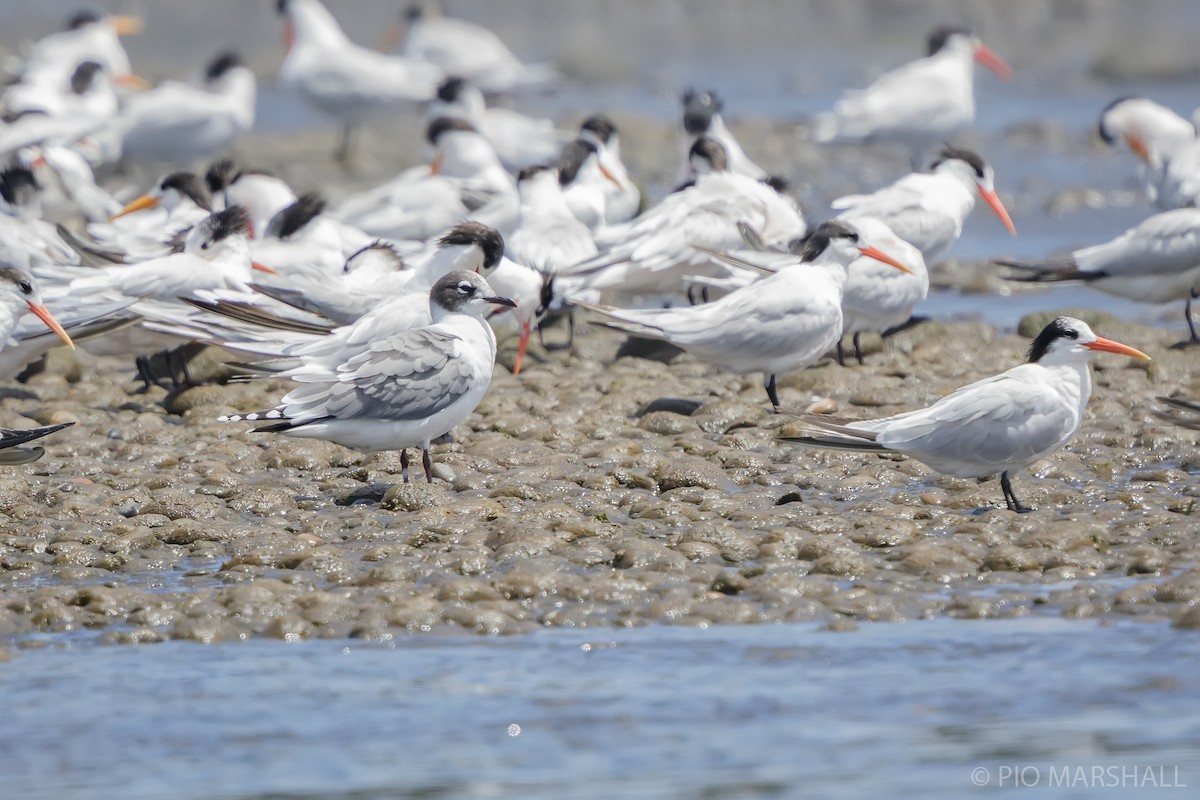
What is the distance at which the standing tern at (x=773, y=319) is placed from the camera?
7465 millimetres

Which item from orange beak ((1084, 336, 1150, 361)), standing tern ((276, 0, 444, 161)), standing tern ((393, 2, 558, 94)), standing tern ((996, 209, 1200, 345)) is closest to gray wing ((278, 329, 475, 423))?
orange beak ((1084, 336, 1150, 361))

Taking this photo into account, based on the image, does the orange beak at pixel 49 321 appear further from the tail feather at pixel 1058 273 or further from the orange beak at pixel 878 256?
A: the tail feather at pixel 1058 273

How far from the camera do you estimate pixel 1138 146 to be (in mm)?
12570

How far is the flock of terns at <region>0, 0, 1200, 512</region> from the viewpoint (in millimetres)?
6246

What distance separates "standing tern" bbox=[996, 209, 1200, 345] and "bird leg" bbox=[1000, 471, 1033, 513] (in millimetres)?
3074

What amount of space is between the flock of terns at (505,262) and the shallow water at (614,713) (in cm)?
141

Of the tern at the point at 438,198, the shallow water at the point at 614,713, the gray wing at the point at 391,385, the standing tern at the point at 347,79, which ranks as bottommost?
the shallow water at the point at 614,713

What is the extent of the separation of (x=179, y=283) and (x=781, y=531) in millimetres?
3703

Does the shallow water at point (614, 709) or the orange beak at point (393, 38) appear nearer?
the shallow water at point (614, 709)

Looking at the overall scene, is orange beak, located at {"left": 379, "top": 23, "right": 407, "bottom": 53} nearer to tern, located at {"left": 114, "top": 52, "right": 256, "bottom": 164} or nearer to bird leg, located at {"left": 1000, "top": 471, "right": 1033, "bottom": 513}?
tern, located at {"left": 114, "top": 52, "right": 256, "bottom": 164}

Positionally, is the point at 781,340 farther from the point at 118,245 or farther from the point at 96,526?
the point at 118,245

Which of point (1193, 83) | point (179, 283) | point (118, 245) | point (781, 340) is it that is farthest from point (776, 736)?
point (1193, 83)

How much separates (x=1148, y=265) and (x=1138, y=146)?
3769mm

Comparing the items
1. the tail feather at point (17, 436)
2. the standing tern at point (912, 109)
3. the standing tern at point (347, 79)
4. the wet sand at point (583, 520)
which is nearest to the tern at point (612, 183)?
the standing tern at point (912, 109)
